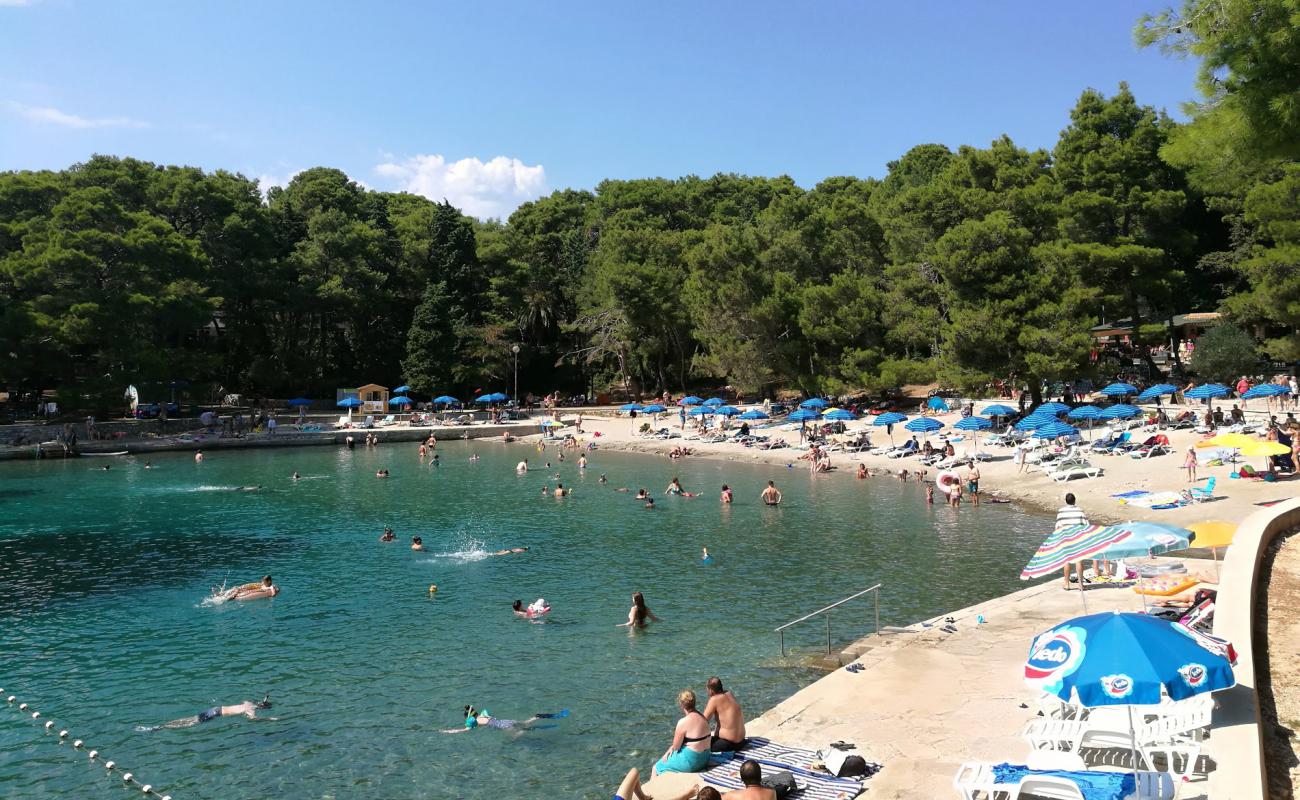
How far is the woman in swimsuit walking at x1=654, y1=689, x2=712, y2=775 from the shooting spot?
359 inches

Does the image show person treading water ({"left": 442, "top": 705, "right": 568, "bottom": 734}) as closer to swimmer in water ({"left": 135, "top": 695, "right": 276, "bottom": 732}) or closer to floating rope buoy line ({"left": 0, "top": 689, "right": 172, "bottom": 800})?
swimmer in water ({"left": 135, "top": 695, "right": 276, "bottom": 732})

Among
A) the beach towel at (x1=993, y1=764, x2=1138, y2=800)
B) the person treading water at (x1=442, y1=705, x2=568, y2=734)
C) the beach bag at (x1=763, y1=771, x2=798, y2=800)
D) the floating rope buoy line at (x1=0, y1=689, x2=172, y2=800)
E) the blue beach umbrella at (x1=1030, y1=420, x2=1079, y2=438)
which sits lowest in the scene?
the floating rope buoy line at (x1=0, y1=689, x2=172, y2=800)

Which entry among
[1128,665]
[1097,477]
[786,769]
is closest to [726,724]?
[786,769]

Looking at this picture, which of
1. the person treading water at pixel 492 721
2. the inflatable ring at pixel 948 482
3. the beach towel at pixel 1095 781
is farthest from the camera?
the inflatable ring at pixel 948 482

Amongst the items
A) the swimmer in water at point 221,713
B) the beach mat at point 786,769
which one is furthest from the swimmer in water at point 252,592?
the beach mat at point 786,769

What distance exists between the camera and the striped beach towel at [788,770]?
8141 mm

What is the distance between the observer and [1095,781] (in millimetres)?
6828

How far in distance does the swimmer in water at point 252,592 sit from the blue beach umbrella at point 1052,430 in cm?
2655

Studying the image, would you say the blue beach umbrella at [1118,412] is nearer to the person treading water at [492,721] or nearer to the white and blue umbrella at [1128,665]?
the person treading water at [492,721]

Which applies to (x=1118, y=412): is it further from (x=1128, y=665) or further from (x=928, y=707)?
(x=1128, y=665)

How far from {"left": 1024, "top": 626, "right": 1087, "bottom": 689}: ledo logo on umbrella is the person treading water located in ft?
22.9

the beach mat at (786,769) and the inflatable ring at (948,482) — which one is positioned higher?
the inflatable ring at (948,482)

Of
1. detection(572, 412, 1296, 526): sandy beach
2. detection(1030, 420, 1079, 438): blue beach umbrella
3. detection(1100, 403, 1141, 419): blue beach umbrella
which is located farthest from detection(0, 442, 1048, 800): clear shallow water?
detection(1100, 403, 1141, 419): blue beach umbrella

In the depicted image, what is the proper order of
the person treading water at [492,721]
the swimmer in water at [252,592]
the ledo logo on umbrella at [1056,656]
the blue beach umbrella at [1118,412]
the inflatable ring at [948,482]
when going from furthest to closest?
the blue beach umbrella at [1118,412]
the inflatable ring at [948,482]
the swimmer in water at [252,592]
the person treading water at [492,721]
the ledo logo on umbrella at [1056,656]
